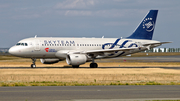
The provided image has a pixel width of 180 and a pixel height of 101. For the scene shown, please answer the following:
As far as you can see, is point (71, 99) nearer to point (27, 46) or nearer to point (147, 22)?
point (27, 46)

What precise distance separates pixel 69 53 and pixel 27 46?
5914mm

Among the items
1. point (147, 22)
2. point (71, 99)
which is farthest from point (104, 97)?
point (147, 22)

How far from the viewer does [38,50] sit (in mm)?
42500

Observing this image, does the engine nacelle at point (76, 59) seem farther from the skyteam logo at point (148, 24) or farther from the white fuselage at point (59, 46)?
the skyteam logo at point (148, 24)

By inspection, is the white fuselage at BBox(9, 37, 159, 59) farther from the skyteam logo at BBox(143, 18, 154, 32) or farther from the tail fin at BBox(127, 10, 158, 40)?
the skyteam logo at BBox(143, 18, 154, 32)

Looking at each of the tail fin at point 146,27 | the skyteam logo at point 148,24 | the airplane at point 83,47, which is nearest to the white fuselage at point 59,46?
the airplane at point 83,47

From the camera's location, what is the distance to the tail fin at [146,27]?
50.0 meters

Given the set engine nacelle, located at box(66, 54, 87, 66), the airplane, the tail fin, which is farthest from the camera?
the tail fin

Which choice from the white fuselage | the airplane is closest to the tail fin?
the airplane

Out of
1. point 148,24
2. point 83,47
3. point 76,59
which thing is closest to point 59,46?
point 76,59

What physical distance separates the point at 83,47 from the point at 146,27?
11794mm

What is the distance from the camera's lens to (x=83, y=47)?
45.4m

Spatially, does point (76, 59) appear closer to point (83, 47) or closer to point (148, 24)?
point (83, 47)

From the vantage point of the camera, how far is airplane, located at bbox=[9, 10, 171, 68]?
4241cm
